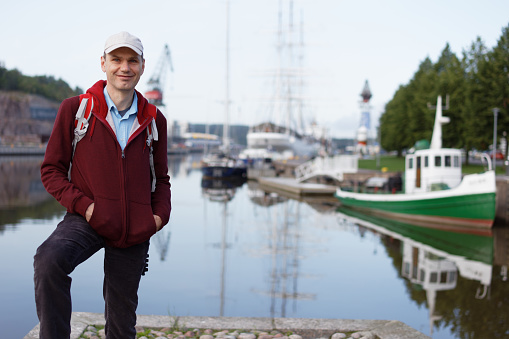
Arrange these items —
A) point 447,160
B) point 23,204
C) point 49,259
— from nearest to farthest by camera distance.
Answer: point 49,259 → point 447,160 → point 23,204

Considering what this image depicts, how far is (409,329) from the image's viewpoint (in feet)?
18.5

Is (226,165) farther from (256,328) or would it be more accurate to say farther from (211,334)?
(211,334)

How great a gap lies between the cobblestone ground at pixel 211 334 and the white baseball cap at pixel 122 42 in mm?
2986

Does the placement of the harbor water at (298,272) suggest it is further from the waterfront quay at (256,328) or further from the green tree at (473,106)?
the green tree at (473,106)

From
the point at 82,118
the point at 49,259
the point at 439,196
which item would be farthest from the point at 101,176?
the point at 439,196

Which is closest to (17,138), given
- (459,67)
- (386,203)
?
(459,67)

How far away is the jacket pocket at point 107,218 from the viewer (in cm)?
320

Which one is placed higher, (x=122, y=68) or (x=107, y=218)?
(x=122, y=68)

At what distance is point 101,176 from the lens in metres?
3.25

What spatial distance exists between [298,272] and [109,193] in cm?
1050

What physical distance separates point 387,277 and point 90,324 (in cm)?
934

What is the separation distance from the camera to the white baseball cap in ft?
11.0

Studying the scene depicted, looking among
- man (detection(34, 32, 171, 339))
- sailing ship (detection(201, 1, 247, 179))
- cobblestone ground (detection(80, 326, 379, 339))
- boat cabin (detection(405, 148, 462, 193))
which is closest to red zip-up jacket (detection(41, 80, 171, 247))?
man (detection(34, 32, 171, 339))

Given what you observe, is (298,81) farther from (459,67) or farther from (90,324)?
(90,324)
